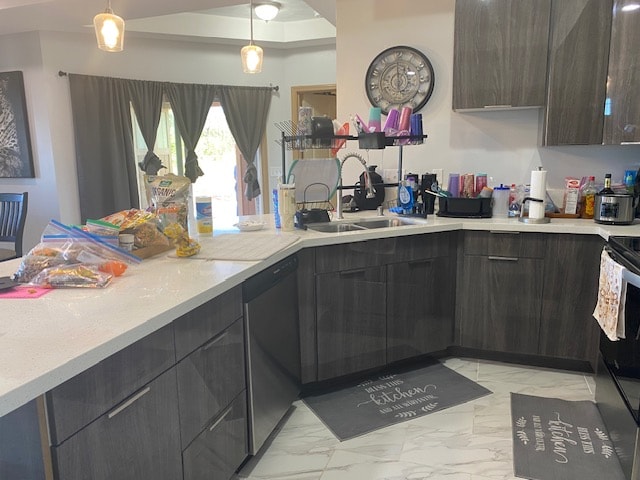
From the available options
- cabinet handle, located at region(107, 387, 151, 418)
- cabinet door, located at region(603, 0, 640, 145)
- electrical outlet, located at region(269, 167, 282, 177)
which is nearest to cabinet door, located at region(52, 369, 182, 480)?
cabinet handle, located at region(107, 387, 151, 418)

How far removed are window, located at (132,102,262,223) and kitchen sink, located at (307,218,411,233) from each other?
2880 mm

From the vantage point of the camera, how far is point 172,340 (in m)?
1.41

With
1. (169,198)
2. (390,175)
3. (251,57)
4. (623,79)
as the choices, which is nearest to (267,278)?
(169,198)

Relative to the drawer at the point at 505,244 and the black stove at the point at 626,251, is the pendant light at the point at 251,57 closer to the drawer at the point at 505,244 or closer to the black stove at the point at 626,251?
the drawer at the point at 505,244

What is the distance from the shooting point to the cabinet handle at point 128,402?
1.19 m

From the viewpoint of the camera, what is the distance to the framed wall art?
14.7 feet

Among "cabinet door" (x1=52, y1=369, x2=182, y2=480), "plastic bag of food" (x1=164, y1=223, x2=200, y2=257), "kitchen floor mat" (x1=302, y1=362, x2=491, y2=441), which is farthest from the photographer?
"kitchen floor mat" (x1=302, y1=362, x2=491, y2=441)

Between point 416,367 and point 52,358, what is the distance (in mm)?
2303

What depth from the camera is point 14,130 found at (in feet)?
15.0

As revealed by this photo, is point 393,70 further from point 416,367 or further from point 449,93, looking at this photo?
point 416,367

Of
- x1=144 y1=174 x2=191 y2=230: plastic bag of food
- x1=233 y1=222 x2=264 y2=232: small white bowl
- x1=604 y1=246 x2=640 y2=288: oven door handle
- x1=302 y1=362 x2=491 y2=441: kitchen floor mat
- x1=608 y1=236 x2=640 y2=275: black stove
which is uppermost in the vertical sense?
x1=144 y1=174 x2=191 y2=230: plastic bag of food

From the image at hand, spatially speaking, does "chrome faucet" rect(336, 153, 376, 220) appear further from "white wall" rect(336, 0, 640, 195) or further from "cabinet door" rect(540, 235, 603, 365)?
"cabinet door" rect(540, 235, 603, 365)

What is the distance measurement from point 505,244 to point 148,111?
3.78 m

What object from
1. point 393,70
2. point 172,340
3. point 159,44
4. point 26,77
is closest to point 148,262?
point 172,340
